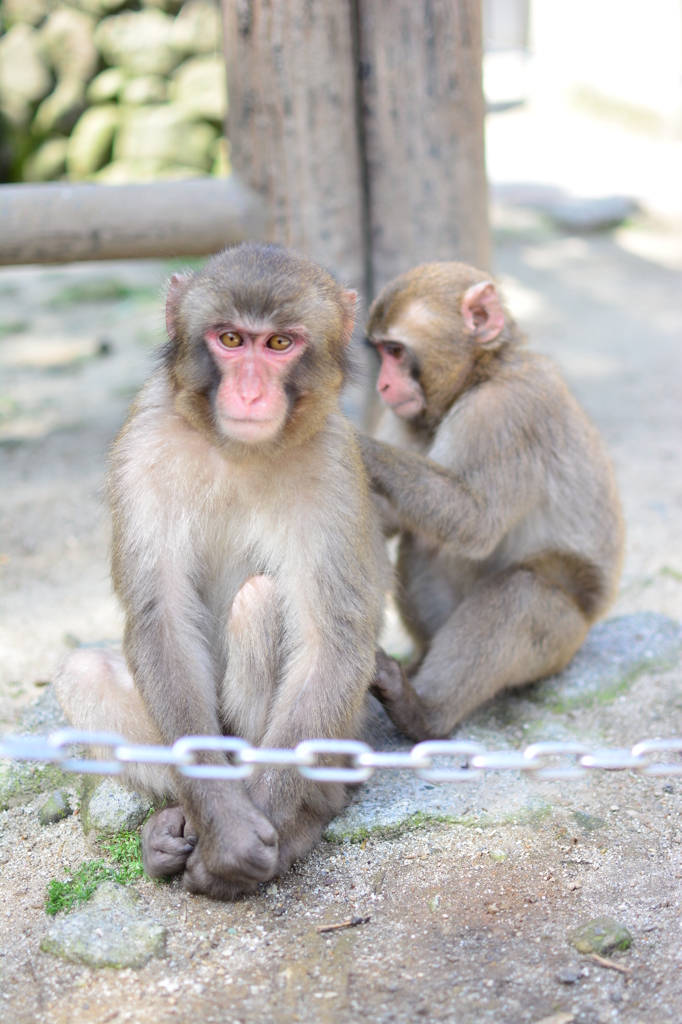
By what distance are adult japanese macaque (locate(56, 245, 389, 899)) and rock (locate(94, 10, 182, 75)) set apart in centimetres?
914

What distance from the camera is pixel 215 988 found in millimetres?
2424

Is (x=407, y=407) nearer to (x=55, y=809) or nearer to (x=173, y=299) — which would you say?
(x=173, y=299)

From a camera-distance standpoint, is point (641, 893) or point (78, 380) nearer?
point (641, 893)

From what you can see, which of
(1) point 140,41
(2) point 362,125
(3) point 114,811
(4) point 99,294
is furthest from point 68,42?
(3) point 114,811

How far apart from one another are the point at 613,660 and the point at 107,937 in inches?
86.5

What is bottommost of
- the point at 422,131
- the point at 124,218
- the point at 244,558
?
the point at 244,558

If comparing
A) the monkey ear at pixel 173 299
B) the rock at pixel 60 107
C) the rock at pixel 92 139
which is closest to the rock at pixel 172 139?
the rock at pixel 92 139

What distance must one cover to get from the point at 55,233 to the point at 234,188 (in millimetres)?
868

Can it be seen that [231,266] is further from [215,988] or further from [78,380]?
[78,380]

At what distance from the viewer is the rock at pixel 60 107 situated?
36.7 ft

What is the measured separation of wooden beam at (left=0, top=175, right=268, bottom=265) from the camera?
4926 mm

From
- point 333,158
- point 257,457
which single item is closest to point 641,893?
point 257,457

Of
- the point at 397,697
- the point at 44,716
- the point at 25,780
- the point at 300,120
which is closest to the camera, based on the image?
the point at 25,780

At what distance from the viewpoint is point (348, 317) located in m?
2.96
